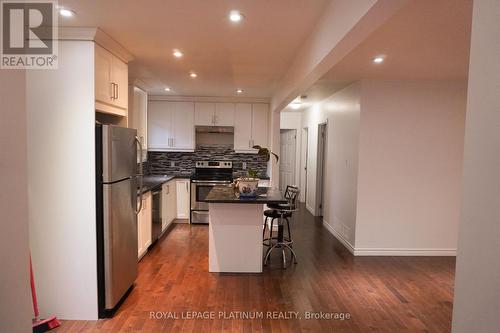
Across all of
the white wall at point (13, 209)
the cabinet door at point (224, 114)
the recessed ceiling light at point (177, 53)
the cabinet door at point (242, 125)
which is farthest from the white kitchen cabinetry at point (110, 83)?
the cabinet door at point (242, 125)

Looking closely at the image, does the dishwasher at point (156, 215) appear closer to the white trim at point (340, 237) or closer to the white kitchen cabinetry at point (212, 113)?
the white kitchen cabinetry at point (212, 113)

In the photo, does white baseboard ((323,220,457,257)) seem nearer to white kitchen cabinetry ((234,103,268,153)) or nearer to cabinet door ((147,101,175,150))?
white kitchen cabinetry ((234,103,268,153))

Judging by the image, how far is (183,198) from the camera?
19.9 ft

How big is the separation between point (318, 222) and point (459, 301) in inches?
225

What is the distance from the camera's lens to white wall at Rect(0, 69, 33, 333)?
109cm

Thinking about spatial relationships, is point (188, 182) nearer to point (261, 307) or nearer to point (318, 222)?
point (318, 222)

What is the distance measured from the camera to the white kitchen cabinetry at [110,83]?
2748mm

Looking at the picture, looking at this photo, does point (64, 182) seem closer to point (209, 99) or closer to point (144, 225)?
point (144, 225)

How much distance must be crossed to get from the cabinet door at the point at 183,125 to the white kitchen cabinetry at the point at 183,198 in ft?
2.61

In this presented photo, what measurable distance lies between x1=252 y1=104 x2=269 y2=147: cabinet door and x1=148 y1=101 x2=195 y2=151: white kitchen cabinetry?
127cm

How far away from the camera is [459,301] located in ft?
2.72

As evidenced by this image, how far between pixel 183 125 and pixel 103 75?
3.59 m

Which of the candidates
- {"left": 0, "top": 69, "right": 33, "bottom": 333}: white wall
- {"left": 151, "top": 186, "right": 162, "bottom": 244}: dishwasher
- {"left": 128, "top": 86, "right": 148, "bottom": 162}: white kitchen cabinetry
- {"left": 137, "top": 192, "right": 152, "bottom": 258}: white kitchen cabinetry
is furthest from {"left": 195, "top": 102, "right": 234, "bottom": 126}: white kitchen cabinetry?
{"left": 0, "top": 69, "right": 33, "bottom": 333}: white wall

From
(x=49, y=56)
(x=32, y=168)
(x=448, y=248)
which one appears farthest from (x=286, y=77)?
(x=448, y=248)
